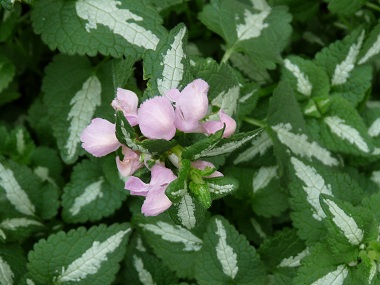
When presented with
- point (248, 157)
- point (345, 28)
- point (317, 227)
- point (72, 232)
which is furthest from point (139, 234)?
point (345, 28)

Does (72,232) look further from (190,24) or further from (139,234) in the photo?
(190,24)

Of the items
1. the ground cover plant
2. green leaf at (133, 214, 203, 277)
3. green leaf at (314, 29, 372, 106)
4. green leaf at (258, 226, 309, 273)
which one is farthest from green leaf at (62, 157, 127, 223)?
green leaf at (314, 29, 372, 106)

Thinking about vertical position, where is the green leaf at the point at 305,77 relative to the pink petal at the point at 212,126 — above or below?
below

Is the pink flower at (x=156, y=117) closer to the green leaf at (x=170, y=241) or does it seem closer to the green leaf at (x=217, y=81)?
the green leaf at (x=217, y=81)

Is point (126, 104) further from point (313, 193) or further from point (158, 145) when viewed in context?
point (313, 193)

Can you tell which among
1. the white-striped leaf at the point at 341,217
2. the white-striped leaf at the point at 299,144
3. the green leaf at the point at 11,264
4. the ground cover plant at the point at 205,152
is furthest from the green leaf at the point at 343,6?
the green leaf at the point at 11,264
